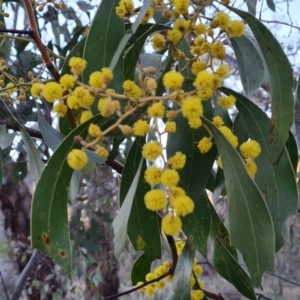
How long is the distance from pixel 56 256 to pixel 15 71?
166 centimetres

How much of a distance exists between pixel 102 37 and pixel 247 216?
300 mm

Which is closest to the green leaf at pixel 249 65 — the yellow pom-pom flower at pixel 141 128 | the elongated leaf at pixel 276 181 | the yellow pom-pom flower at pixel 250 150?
the elongated leaf at pixel 276 181

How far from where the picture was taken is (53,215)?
1.97 ft

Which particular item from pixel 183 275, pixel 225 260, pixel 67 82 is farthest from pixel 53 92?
pixel 225 260

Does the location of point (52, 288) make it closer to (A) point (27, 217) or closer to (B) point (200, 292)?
(A) point (27, 217)

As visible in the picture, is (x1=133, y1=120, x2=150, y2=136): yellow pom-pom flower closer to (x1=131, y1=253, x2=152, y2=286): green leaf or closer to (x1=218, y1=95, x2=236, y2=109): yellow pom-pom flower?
(x1=218, y1=95, x2=236, y2=109): yellow pom-pom flower

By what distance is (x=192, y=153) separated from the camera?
2.15ft

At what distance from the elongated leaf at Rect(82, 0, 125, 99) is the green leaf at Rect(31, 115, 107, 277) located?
118 millimetres

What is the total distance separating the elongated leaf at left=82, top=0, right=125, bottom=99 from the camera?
1.97ft

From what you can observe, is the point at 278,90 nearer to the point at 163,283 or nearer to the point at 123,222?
the point at 123,222

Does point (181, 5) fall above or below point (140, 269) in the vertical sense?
above

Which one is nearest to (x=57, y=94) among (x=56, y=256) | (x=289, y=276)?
(x=56, y=256)

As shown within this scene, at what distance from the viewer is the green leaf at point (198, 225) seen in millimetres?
691

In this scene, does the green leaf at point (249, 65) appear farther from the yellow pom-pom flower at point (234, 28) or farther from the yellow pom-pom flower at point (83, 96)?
the yellow pom-pom flower at point (83, 96)
